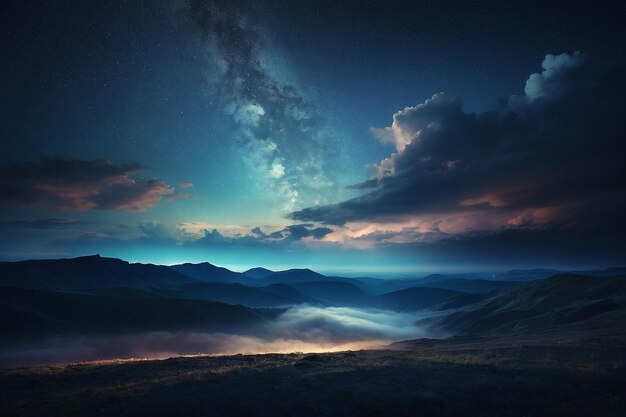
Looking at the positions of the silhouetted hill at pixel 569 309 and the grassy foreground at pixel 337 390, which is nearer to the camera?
the grassy foreground at pixel 337 390

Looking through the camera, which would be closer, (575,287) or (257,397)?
(257,397)

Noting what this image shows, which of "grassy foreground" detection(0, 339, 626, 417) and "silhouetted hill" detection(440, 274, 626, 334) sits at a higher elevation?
"grassy foreground" detection(0, 339, 626, 417)

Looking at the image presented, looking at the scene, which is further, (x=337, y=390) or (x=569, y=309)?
(x=569, y=309)

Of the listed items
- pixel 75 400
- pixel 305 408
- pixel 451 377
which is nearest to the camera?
pixel 305 408

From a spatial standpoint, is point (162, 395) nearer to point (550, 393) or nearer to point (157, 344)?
point (550, 393)

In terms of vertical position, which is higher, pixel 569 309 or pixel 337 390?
Result: pixel 337 390

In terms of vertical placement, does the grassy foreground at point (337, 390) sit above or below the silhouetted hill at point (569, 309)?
above

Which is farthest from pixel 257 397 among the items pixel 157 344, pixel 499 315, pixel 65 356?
pixel 499 315

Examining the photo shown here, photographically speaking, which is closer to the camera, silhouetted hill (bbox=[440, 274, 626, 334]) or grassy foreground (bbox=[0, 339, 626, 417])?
grassy foreground (bbox=[0, 339, 626, 417])
